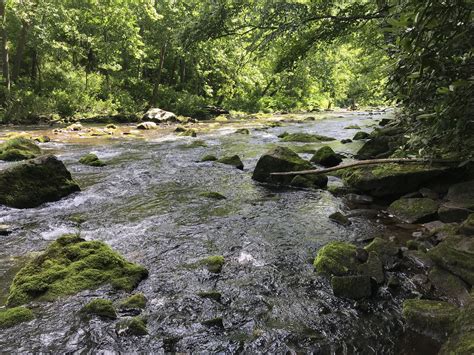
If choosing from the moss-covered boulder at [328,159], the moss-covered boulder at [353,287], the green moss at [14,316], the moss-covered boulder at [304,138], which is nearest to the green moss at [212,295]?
the moss-covered boulder at [353,287]

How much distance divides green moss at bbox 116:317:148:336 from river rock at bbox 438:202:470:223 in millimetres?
5612

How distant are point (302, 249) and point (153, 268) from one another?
2.45 metres

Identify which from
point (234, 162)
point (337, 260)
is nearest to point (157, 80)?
point (234, 162)

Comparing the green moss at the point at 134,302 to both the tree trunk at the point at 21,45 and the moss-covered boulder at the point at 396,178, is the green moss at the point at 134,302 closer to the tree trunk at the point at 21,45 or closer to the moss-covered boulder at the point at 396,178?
the moss-covered boulder at the point at 396,178

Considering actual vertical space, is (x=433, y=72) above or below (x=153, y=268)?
above

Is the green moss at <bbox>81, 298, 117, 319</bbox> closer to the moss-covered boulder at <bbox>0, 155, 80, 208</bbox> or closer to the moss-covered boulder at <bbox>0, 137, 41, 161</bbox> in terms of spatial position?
the moss-covered boulder at <bbox>0, 155, 80, 208</bbox>

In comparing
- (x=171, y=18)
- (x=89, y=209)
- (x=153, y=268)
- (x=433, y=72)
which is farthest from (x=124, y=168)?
(x=171, y=18)

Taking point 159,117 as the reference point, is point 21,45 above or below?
above

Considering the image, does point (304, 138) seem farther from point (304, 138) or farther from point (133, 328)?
point (133, 328)

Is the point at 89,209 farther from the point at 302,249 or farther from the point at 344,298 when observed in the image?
the point at 344,298

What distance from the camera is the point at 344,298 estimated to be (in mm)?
4809

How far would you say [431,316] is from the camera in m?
4.11

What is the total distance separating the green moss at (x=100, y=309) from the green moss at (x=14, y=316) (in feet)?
1.97

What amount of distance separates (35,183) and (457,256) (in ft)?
28.1
